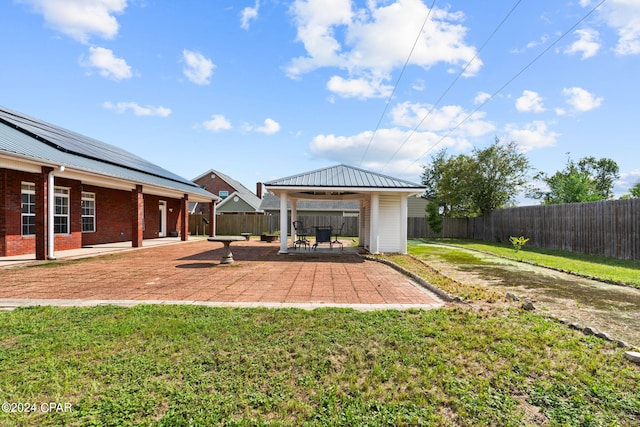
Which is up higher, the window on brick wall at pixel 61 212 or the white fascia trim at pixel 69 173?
the white fascia trim at pixel 69 173

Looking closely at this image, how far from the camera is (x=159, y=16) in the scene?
9.06m

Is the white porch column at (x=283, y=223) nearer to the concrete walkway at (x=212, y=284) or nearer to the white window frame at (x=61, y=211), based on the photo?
the concrete walkway at (x=212, y=284)

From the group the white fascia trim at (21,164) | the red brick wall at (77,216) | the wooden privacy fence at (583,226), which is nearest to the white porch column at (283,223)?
the white fascia trim at (21,164)

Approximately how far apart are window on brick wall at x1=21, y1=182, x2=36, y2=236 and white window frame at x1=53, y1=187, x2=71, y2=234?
92 centimetres

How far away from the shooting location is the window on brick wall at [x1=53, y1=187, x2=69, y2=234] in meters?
11.5

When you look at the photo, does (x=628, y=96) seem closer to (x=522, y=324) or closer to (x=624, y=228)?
(x=624, y=228)

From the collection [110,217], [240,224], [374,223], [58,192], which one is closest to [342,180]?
[374,223]

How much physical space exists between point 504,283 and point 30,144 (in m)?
13.7

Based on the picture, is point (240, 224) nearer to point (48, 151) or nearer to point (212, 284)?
point (48, 151)

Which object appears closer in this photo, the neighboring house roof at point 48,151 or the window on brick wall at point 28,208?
the neighboring house roof at point 48,151

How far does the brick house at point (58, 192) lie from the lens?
9.30 meters

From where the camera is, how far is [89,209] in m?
Result: 13.4

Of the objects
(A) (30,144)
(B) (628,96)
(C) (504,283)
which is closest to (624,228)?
(B) (628,96)

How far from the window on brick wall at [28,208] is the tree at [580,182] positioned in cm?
3080
